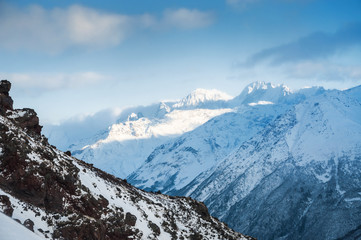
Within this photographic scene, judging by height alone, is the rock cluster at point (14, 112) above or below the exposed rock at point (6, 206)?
above

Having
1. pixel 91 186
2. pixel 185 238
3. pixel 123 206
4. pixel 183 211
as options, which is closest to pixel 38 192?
pixel 91 186

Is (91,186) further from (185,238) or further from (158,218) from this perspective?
(185,238)

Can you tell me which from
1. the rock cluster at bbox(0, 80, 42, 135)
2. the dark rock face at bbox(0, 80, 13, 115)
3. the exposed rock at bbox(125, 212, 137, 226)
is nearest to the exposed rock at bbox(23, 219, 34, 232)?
the exposed rock at bbox(125, 212, 137, 226)

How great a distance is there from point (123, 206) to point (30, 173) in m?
18.2

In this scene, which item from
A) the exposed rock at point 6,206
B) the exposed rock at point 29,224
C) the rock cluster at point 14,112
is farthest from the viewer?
the rock cluster at point 14,112

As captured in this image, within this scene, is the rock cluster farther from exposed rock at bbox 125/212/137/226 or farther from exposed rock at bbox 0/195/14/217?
exposed rock at bbox 0/195/14/217

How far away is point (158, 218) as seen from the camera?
64.6m

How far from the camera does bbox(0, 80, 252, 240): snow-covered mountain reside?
38500 mm

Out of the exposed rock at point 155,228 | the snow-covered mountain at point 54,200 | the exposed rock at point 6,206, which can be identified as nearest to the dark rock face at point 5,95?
the snow-covered mountain at point 54,200

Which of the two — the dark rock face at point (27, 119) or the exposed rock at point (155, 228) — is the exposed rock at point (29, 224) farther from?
the exposed rock at point (155, 228)

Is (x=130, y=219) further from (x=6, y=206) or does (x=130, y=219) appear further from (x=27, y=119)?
(x=6, y=206)

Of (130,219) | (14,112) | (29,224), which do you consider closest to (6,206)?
(29,224)

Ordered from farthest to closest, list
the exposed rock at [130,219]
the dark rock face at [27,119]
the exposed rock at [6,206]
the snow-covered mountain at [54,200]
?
the dark rock face at [27,119] < the exposed rock at [130,219] < the snow-covered mountain at [54,200] < the exposed rock at [6,206]

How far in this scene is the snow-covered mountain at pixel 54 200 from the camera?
1516 inches
